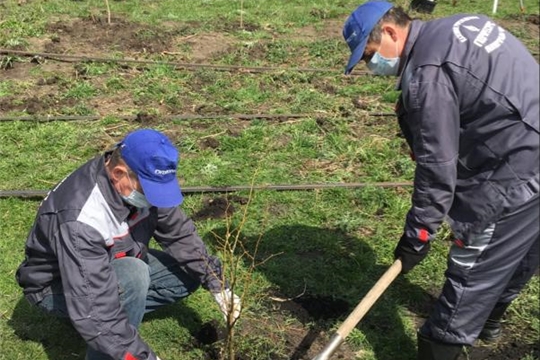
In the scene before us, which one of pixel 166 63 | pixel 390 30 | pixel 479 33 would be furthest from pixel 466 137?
pixel 166 63

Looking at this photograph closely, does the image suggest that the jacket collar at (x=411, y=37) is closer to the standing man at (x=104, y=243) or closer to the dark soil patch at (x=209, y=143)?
the standing man at (x=104, y=243)

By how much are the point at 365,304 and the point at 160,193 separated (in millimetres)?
1278

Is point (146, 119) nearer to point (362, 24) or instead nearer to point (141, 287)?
point (141, 287)

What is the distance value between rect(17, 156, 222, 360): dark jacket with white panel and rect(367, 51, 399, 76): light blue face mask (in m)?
1.56

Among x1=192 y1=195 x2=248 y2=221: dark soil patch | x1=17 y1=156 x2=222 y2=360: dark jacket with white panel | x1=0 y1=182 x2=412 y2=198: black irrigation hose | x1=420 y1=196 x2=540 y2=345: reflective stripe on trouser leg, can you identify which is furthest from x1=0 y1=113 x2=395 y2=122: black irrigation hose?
x1=420 y1=196 x2=540 y2=345: reflective stripe on trouser leg

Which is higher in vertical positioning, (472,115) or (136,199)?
(472,115)

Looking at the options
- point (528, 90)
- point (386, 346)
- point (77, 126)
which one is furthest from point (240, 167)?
point (528, 90)

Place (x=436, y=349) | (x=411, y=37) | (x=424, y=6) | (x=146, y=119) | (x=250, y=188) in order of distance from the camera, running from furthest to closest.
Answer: (x=424, y=6)
(x=146, y=119)
(x=250, y=188)
(x=436, y=349)
(x=411, y=37)

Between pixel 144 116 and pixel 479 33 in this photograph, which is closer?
pixel 479 33

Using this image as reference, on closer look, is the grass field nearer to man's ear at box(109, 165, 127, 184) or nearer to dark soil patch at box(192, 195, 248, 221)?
dark soil patch at box(192, 195, 248, 221)

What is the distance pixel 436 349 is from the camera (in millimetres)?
3742

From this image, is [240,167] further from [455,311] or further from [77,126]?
[455,311]

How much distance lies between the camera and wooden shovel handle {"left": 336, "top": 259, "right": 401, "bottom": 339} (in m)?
3.42

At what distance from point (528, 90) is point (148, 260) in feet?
8.23
